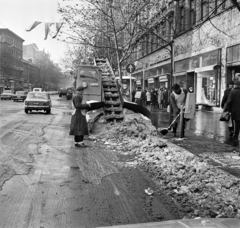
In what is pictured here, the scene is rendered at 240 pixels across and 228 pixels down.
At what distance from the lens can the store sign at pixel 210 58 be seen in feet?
71.2

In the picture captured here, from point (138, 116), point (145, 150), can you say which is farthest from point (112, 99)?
point (145, 150)

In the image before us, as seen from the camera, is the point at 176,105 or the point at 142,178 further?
the point at 176,105

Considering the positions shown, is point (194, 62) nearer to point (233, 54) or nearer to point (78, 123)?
point (233, 54)

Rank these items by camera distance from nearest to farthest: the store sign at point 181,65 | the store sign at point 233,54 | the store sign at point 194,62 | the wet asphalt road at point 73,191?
the wet asphalt road at point 73,191
the store sign at point 233,54
the store sign at point 194,62
the store sign at point 181,65

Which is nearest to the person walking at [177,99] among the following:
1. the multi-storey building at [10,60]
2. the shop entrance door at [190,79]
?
the shop entrance door at [190,79]

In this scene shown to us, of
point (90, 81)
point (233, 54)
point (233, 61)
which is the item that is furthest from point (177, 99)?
point (233, 54)

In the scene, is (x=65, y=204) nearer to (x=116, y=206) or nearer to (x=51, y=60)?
(x=116, y=206)

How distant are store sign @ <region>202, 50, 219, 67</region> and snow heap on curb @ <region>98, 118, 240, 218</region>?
1429 centimetres

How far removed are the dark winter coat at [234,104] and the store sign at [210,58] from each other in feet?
38.8

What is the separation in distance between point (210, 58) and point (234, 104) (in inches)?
513

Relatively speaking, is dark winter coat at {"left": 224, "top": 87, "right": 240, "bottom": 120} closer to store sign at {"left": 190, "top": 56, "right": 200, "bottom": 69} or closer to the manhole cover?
the manhole cover

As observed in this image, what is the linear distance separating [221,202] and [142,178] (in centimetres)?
173

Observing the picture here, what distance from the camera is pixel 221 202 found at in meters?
4.56

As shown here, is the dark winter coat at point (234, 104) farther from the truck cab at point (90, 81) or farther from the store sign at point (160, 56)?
the store sign at point (160, 56)
